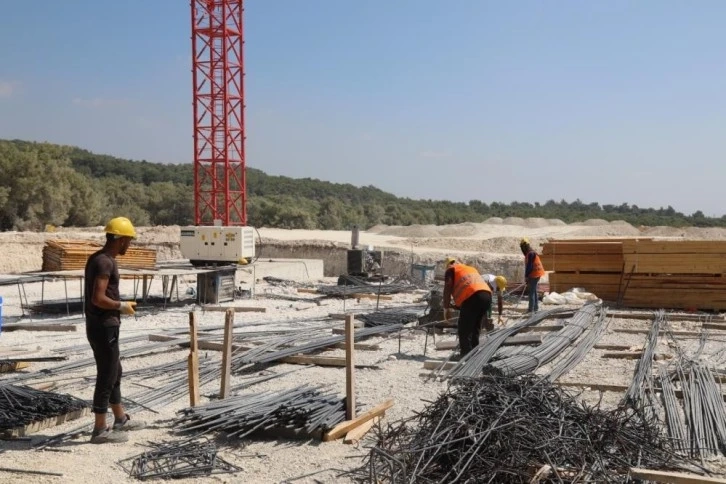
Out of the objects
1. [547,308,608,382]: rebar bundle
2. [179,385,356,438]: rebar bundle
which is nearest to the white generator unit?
[547,308,608,382]: rebar bundle

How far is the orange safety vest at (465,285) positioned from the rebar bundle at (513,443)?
2.87 m

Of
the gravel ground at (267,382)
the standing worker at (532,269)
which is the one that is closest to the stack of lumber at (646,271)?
the gravel ground at (267,382)

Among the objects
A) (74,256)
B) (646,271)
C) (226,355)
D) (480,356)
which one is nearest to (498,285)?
(480,356)

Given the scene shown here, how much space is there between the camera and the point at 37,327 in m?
12.8

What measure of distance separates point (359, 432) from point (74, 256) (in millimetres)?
13829

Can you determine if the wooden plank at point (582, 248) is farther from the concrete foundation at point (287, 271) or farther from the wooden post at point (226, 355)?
the wooden post at point (226, 355)

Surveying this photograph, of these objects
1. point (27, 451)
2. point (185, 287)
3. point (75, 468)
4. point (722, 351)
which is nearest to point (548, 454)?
point (75, 468)

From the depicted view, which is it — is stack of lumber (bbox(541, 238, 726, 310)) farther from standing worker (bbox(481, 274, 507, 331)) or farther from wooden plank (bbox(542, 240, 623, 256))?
standing worker (bbox(481, 274, 507, 331))

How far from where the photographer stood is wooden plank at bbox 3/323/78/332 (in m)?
12.7

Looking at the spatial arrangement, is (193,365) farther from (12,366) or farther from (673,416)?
(673,416)

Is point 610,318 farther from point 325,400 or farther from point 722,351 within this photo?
point 325,400

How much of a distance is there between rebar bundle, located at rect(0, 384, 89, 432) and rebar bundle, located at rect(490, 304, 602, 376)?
394 cm

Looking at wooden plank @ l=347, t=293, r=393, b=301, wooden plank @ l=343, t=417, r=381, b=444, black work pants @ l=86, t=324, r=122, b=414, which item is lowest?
wooden plank @ l=347, t=293, r=393, b=301

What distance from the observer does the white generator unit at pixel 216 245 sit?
59.0ft
